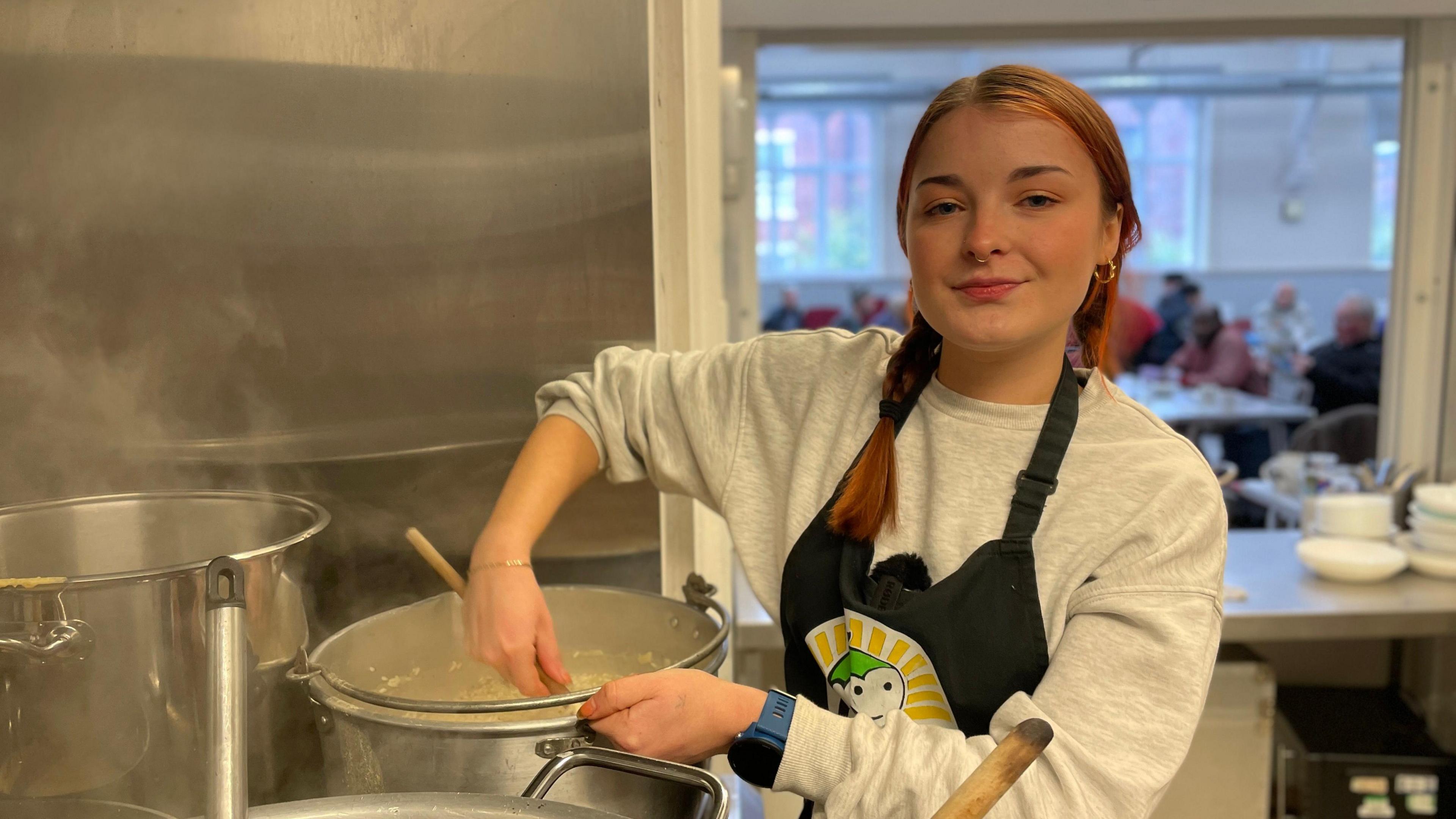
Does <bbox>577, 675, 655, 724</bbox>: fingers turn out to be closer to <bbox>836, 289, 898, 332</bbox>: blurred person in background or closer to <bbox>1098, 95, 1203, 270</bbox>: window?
<bbox>836, 289, 898, 332</bbox>: blurred person in background

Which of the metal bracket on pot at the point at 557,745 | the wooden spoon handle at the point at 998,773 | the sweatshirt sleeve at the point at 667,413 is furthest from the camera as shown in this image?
A: the sweatshirt sleeve at the point at 667,413

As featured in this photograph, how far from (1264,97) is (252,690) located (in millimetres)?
10493

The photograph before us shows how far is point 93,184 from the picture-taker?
30.7 inches

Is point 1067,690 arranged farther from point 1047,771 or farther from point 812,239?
point 812,239

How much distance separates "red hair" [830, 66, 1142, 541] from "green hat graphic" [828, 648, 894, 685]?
104 mm

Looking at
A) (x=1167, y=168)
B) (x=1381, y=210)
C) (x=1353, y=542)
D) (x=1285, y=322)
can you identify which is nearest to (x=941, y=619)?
(x=1353, y=542)

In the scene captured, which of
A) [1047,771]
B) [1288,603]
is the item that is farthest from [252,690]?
[1288,603]

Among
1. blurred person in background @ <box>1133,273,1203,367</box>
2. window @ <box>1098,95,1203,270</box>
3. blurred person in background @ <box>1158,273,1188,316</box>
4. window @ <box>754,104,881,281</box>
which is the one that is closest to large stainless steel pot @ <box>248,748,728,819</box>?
blurred person in background @ <box>1133,273,1203,367</box>

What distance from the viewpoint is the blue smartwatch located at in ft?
2.52

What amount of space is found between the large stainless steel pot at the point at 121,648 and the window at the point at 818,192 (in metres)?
9.15

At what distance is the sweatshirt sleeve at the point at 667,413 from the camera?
1037 mm

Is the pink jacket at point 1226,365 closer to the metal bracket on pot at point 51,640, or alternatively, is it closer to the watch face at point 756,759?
the watch face at point 756,759

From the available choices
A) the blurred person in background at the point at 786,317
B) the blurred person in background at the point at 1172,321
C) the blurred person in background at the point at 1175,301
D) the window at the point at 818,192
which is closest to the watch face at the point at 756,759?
the blurred person in background at the point at 1172,321

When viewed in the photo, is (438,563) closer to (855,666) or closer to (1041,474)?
(855,666)
